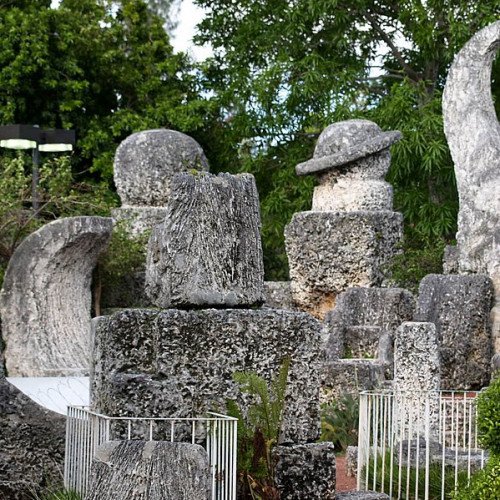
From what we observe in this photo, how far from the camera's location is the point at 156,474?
6.46 meters

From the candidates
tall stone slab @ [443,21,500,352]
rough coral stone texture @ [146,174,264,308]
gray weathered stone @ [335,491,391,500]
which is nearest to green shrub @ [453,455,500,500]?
gray weathered stone @ [335,491,391,500]

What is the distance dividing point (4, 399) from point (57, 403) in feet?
12.2

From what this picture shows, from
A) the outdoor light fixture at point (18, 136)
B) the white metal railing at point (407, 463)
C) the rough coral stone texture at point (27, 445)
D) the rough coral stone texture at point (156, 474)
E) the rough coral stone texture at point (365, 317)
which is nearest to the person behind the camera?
the rough coral stone texture at point (156, 474)

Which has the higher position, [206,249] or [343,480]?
[206,249]

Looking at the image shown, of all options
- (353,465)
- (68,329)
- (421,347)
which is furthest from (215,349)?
(68,329)

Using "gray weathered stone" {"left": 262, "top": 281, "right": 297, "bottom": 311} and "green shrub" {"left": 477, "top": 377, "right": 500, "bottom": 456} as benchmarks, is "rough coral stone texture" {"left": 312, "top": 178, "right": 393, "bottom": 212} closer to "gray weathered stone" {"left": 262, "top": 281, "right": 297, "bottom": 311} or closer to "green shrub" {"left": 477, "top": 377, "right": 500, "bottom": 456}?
"gray weathered stone" {"left": 262, "top": 281, "right": 297, "bottom": 311}

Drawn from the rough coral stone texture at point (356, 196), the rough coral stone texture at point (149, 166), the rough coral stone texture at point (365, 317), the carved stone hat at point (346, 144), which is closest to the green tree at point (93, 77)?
the rough coral stone texture at point (149, 166)

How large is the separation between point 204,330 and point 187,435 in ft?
1.81

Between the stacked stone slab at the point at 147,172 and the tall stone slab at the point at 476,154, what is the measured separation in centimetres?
405

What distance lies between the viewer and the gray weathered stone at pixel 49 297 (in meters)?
16.2

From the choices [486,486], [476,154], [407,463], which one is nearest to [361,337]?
[476,154]

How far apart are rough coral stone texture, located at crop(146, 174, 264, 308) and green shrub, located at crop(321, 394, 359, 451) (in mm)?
4699

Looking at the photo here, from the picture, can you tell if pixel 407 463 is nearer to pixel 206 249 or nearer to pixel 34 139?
pixel 206 249

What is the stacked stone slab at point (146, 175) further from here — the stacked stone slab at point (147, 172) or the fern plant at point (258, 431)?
the fern plant at point (258, 431)
